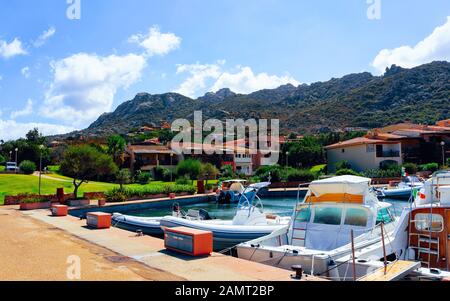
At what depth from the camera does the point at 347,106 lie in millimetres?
124375

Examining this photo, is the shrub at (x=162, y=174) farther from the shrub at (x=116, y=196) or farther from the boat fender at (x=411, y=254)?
the boat fender at (x=411, y=254)

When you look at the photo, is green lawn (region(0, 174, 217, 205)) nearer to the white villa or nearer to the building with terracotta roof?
the white villa

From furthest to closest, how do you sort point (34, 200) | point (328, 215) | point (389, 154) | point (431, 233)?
point (389, 154)
point (34, 200)
point (328, 215)
point (431, 233)

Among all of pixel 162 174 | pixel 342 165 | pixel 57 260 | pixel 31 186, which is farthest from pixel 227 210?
pixel 342 165

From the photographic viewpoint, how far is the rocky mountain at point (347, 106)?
111 metres

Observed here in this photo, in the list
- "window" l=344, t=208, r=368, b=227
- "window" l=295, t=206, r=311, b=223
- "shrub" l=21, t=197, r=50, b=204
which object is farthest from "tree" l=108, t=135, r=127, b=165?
"window" l=344, t=208, r=368, b=227

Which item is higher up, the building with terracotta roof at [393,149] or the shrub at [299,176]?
the building with terracotta roof at [393,149]

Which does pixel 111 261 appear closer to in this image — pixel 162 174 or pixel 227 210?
pixel 227 210

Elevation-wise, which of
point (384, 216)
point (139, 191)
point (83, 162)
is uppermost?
point (83, 162)

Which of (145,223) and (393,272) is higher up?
A: (393,272)

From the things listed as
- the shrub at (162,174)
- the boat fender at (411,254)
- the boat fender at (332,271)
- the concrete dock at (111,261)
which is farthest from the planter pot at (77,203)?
the shrub at (162,174)

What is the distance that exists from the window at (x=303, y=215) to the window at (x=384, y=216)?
2496 mm

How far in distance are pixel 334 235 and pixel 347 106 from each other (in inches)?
4670
